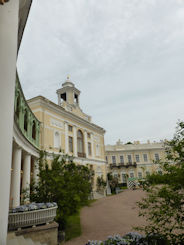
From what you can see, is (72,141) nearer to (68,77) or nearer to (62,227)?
(68,77)

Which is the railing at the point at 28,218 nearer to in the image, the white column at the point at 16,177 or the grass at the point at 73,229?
the grass at the point at 73,229

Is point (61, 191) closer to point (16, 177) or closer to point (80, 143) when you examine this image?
point (16, 177)

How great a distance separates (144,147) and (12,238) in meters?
37.6

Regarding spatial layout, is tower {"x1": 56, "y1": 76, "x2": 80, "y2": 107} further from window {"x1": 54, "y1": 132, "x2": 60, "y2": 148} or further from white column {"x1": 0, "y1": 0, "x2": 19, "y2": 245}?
white column {"x1": 0, "y1": 0, "x2": 19, "y2": 245}

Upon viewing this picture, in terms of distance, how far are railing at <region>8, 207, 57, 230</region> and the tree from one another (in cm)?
340

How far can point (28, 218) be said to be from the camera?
5.41 meters

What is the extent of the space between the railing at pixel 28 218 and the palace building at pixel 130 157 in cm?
3330

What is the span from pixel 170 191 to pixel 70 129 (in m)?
19.4

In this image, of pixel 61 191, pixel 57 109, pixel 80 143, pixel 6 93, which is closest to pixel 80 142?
pixel 80 143

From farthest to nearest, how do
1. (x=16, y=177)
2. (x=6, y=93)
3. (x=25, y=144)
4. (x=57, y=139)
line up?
(x=57, y=139) → (x=25, y=144) → (x=16, y=177) → (x=6, y=93)

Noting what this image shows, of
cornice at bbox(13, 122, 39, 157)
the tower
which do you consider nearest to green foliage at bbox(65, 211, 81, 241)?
cornice at bbox(13, 122, 39, 157)

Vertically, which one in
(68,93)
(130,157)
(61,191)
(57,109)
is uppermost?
(68,93)

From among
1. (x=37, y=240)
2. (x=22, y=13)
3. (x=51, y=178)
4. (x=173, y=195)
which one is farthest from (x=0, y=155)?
(x=51, y=178)

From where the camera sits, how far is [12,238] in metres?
4.78
